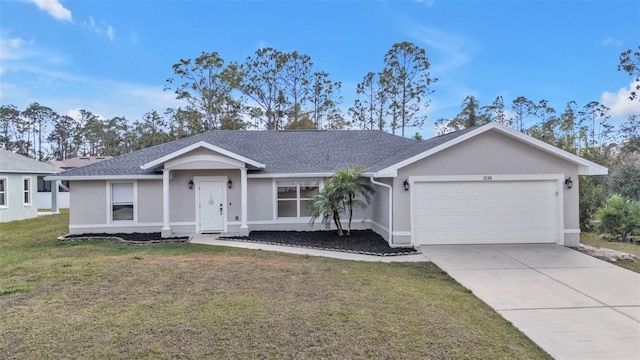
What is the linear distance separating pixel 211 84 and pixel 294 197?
24.3 meters

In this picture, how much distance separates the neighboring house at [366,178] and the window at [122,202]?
4 cm

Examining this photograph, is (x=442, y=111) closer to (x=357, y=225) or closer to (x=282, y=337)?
(x=357, y=225)

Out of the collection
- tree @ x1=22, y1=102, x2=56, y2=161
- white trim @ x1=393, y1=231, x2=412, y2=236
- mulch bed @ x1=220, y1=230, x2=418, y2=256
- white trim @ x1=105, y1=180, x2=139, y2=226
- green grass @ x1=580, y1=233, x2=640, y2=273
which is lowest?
green grass @ x1=580, y1=233, x2=640, y2=273

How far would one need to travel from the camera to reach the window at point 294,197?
1457cm

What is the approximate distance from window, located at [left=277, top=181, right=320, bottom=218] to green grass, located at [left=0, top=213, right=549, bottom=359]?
5.67 meters

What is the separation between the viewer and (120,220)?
1403 cm

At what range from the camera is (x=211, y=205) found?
1409 centimetres

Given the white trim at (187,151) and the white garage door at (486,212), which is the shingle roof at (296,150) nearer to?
the white trim at (187,151)

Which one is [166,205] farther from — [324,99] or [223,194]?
[324,99]

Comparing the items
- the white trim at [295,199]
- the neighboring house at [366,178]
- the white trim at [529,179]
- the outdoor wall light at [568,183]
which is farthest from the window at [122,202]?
the outdoor wall light at [568,183]

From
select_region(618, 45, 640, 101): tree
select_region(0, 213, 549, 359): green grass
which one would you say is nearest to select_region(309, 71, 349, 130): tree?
select_region(618, 45, 640, 101): tree

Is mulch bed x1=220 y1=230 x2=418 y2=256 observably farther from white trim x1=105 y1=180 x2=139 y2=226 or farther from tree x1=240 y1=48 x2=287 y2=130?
tree x1=240 y1=48 x2=287 y2=130

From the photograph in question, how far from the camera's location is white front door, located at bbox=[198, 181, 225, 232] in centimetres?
1405

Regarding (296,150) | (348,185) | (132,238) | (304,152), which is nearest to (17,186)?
(132,238)
